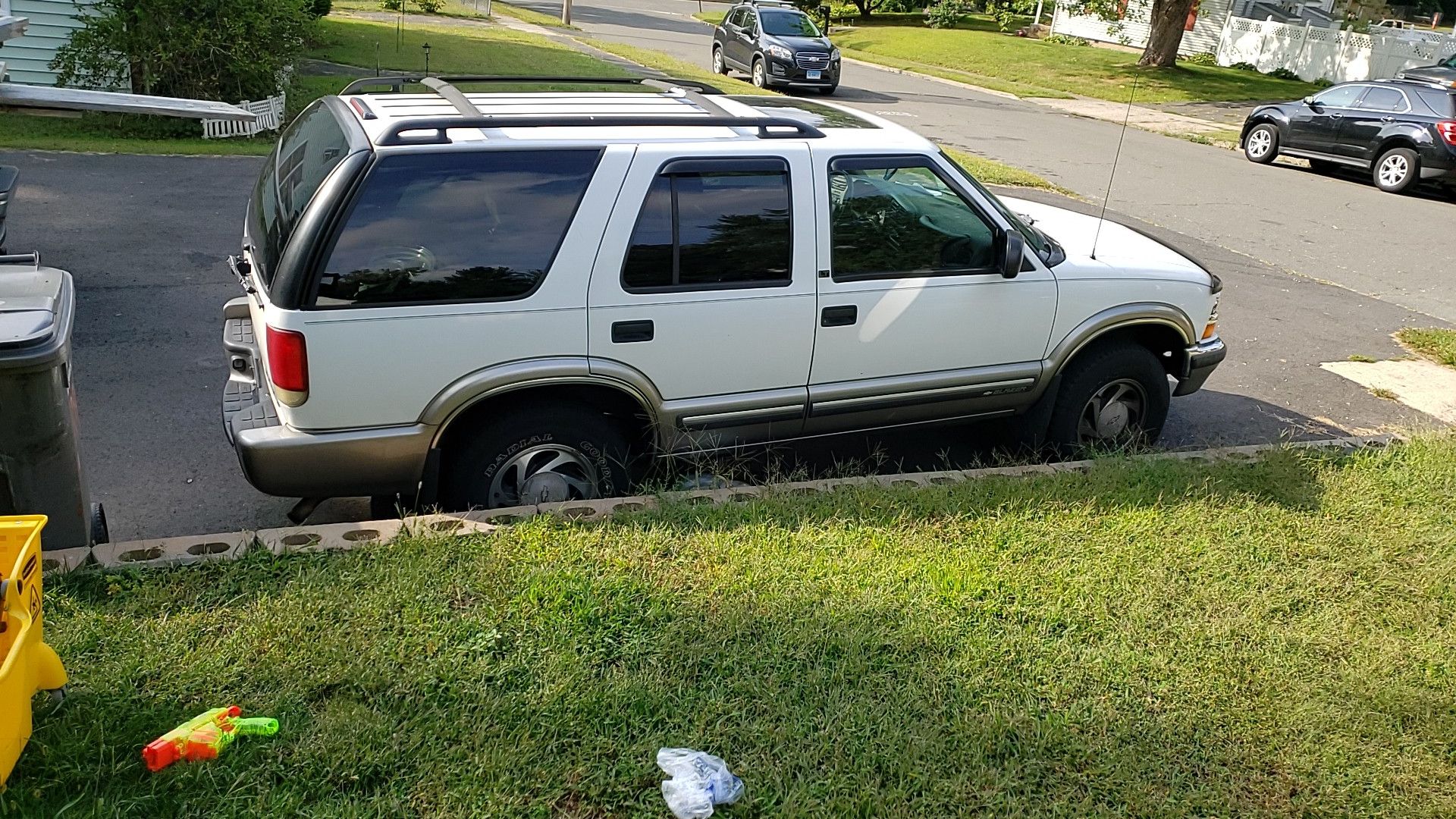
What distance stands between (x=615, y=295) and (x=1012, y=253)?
1.90 m

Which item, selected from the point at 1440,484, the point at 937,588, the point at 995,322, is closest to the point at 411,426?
the point at 937,588

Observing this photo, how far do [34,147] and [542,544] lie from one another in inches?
429

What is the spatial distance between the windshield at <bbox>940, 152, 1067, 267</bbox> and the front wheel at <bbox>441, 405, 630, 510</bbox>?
6.90 ft

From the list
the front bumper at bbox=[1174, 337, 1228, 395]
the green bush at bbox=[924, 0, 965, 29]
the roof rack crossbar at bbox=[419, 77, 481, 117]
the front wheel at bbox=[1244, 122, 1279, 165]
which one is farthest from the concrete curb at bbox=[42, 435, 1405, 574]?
the green bush at bbox=[924, 0, 965, 29]

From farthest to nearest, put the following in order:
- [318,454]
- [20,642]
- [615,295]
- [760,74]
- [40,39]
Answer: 1. [760,74]
2. [40,39]
3. [615,295]
4. [318,454]
5. [20,642]

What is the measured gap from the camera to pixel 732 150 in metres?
4.75

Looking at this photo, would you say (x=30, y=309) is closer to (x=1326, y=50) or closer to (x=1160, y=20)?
(x=1160, y=20)

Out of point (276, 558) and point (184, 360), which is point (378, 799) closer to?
point (276, 558)

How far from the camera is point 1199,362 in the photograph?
5887 mm

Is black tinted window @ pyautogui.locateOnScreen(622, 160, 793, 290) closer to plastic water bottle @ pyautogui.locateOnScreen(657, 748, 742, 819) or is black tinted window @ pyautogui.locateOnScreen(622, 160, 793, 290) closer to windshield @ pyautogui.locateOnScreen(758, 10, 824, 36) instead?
plastic water bottle @ pyautogui.locateOnScreen(657, 748, 742, 819)

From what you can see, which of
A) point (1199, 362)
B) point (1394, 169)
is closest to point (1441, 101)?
point (1394, 169)

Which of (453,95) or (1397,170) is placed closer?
(453,95)

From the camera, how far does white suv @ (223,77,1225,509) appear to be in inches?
167

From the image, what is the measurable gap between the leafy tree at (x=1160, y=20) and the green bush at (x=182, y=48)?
24108mm
